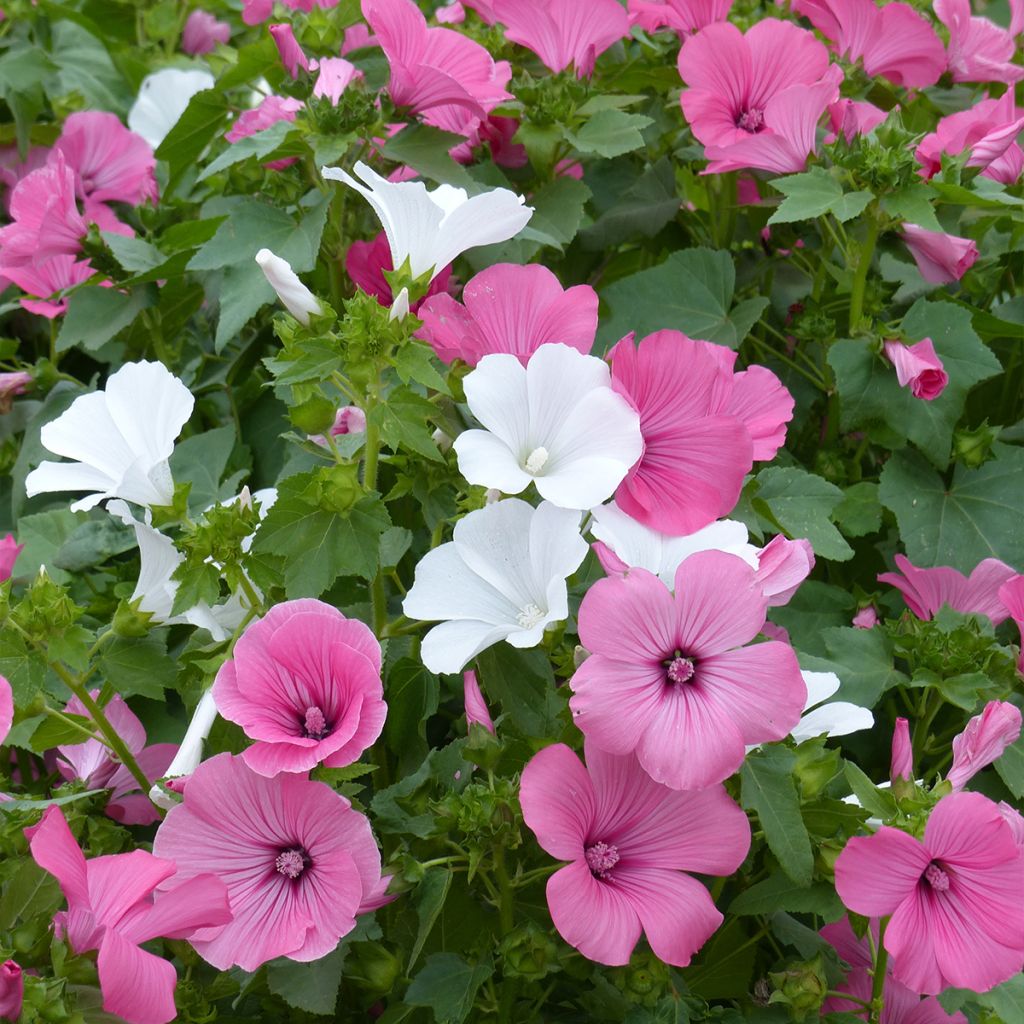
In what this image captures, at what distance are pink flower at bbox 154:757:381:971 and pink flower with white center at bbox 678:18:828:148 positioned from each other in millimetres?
754

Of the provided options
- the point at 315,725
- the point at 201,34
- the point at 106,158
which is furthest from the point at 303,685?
the point at 201,34

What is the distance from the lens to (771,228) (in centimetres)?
144

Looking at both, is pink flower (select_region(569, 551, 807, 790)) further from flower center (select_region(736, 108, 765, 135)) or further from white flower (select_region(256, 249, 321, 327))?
flower center (select_region(736, 108, 765, 135))

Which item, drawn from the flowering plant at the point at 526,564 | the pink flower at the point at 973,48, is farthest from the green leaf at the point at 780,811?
the pink flower at the point at 973,48

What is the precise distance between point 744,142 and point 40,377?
78cm

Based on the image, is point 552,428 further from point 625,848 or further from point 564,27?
point 564,27

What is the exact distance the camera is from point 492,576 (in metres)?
0.79

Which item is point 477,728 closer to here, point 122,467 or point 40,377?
point 122,467

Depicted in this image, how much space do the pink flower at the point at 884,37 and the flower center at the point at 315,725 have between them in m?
0.91

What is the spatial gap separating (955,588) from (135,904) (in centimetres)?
74

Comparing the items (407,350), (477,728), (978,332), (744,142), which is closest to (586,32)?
(744,142)

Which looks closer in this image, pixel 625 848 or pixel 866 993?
pixel 625 848

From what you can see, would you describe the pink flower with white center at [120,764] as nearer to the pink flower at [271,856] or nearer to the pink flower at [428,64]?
the pink flower at [271,856]

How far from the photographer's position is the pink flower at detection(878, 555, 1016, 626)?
3.63 ft
